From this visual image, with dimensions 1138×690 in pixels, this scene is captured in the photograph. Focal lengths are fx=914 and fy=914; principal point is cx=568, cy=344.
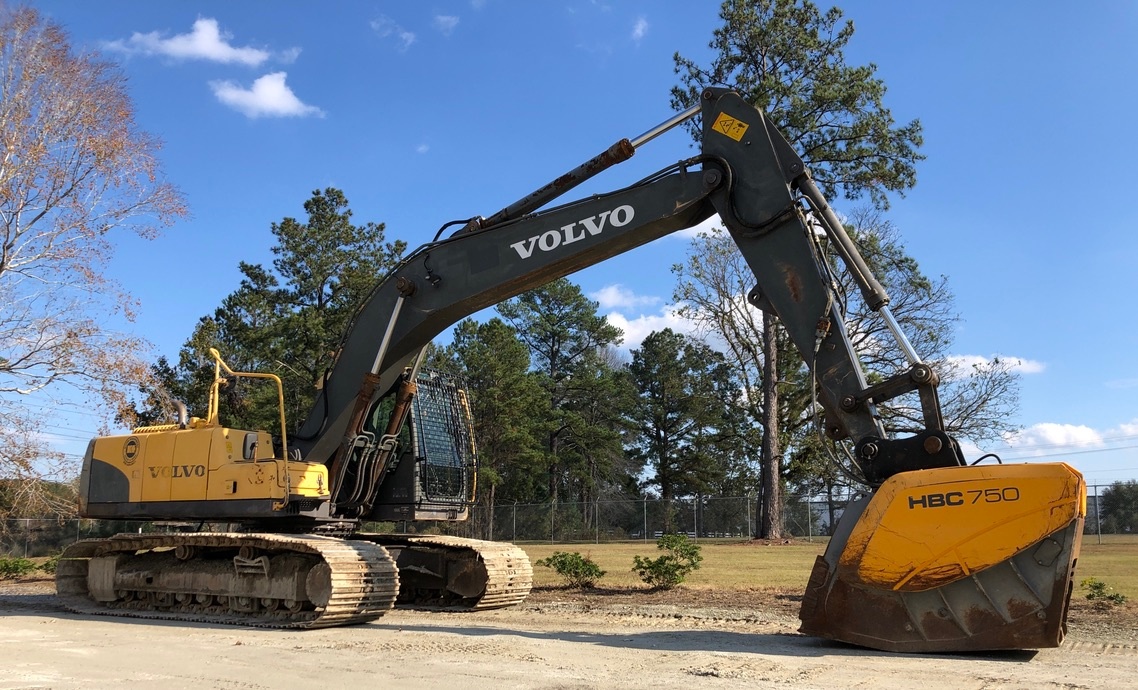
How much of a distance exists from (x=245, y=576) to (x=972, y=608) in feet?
24.7

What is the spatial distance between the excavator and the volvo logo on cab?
2cm

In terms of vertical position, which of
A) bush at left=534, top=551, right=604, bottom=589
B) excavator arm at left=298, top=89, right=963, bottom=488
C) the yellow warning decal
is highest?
the yellow warning decal

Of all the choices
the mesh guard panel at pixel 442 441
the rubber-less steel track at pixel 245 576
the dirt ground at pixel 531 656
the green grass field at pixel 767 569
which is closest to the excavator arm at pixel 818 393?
the dirt ground at pixel 531 656

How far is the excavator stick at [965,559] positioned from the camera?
21.3ft

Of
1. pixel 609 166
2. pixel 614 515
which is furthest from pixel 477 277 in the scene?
pixel 614 515

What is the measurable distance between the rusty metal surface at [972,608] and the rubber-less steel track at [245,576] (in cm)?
481

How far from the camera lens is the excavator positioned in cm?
668

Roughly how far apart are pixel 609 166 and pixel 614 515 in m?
30.3

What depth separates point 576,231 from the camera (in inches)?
362

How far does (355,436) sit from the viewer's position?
1059 centimetres

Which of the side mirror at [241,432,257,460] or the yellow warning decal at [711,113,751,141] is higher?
the yellow warning decal at [711,113,751,141]

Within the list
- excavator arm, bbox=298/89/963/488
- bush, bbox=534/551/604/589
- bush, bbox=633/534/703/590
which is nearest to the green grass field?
bush, bbox=633/534/703/590

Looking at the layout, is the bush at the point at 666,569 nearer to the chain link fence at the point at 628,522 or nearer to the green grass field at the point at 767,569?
the green grass field at the point at 767,569

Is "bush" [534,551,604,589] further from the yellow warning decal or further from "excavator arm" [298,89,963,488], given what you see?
the yellow warning decal
